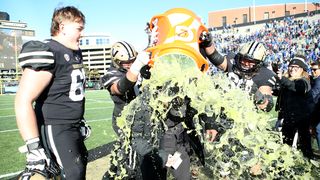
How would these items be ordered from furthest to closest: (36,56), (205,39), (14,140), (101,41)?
1. (101,41)
2. (14,140)
3. (205,39)
4. (36,56)

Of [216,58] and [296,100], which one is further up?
[216,58]

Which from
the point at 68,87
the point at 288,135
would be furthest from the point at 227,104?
the point at 288,135

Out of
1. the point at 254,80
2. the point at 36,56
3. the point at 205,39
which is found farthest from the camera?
the point at 254,80

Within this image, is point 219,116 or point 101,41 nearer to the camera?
point 219,116

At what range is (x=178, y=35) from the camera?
2.75 m

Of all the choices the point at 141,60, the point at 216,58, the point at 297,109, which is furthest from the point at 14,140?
the point at 141,60

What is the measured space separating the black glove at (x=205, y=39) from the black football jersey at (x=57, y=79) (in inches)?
42.2

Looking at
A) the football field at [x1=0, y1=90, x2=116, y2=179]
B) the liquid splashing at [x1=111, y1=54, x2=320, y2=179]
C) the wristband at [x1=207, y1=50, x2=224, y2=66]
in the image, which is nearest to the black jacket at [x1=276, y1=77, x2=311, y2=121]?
the liquid splashing at [x1=111, y1=54, x2=320, y2=179]

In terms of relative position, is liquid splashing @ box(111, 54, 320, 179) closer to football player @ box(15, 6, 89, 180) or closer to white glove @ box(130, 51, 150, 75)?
white glove @ box(130, 51, 150, 75)

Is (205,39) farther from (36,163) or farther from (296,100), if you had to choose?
(296,100)

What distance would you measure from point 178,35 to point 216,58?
1326 mm

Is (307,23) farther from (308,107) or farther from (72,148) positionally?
(72,148)

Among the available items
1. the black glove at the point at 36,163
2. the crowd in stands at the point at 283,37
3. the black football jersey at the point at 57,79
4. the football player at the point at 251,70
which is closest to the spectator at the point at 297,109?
the football player at the point at 251,70

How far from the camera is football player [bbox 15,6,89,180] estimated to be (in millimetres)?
2439
